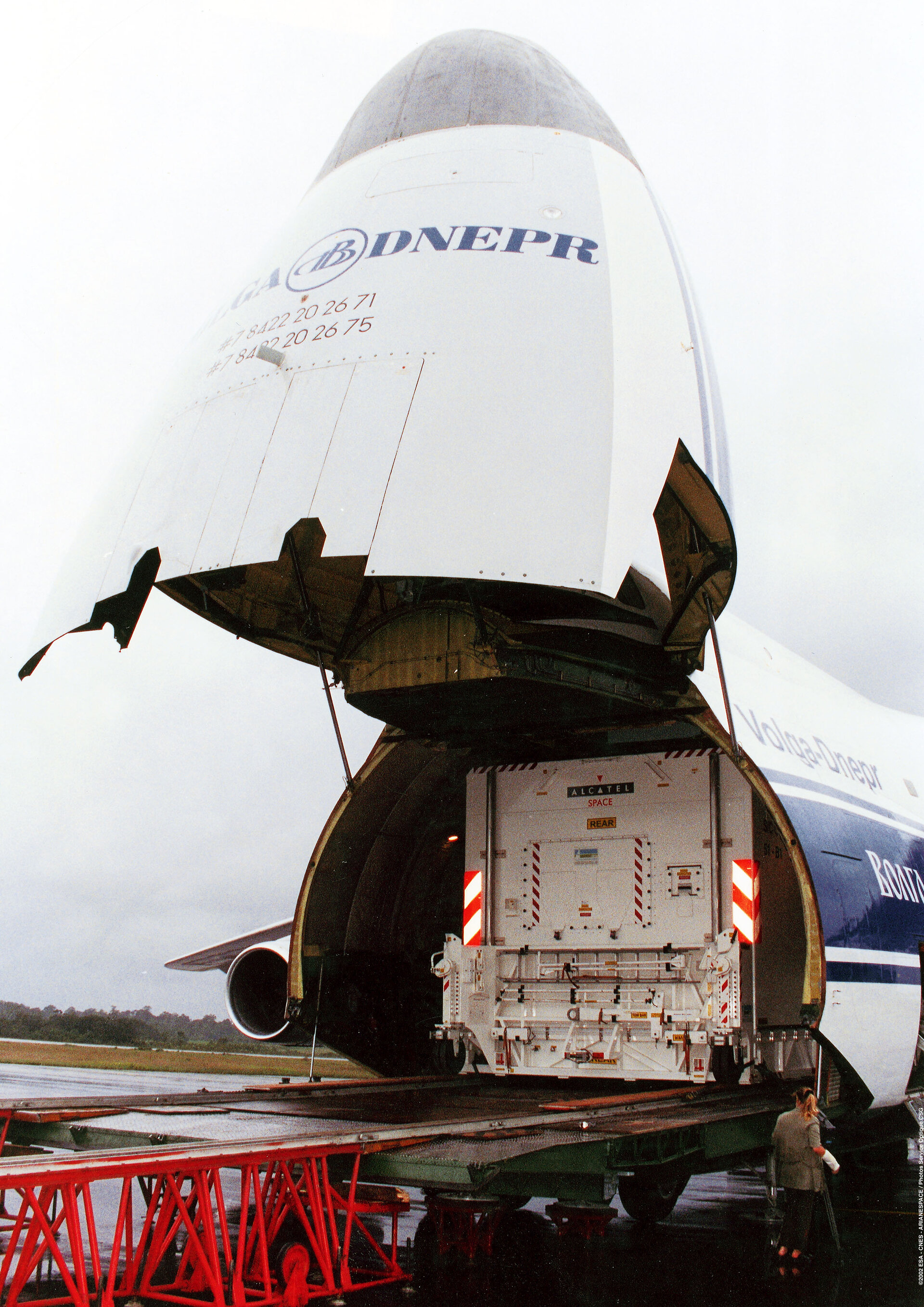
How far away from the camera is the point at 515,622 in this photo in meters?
8.58

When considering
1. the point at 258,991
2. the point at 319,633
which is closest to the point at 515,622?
the point at 319,633

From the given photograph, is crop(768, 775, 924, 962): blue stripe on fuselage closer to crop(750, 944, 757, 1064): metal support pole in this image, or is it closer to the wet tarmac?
crop(750, 944, 757, 1064): metal support pole

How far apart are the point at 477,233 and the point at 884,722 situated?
874 centimetres

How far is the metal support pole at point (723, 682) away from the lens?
8367 millimetres

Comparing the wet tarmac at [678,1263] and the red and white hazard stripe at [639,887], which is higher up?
the red and white hazard stripe at [639,887]

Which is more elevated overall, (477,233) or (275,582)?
(477,233)

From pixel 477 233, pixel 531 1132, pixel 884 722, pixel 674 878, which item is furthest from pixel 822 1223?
pixel 477 233

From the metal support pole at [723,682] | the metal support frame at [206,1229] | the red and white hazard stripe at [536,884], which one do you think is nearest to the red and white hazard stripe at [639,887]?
the red and white hazard stripe at [536,884]

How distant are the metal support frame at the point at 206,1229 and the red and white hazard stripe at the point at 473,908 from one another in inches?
Answer: 168

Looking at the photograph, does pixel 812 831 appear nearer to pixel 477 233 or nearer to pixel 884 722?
pixel 477 233

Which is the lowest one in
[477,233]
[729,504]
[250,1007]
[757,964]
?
[250,1007]

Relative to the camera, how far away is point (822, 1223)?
31.2 feet

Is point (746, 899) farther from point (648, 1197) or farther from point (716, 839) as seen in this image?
point (648, 1197)

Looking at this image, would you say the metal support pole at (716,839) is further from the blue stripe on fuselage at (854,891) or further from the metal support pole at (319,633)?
the metal support pole at (319,633)
